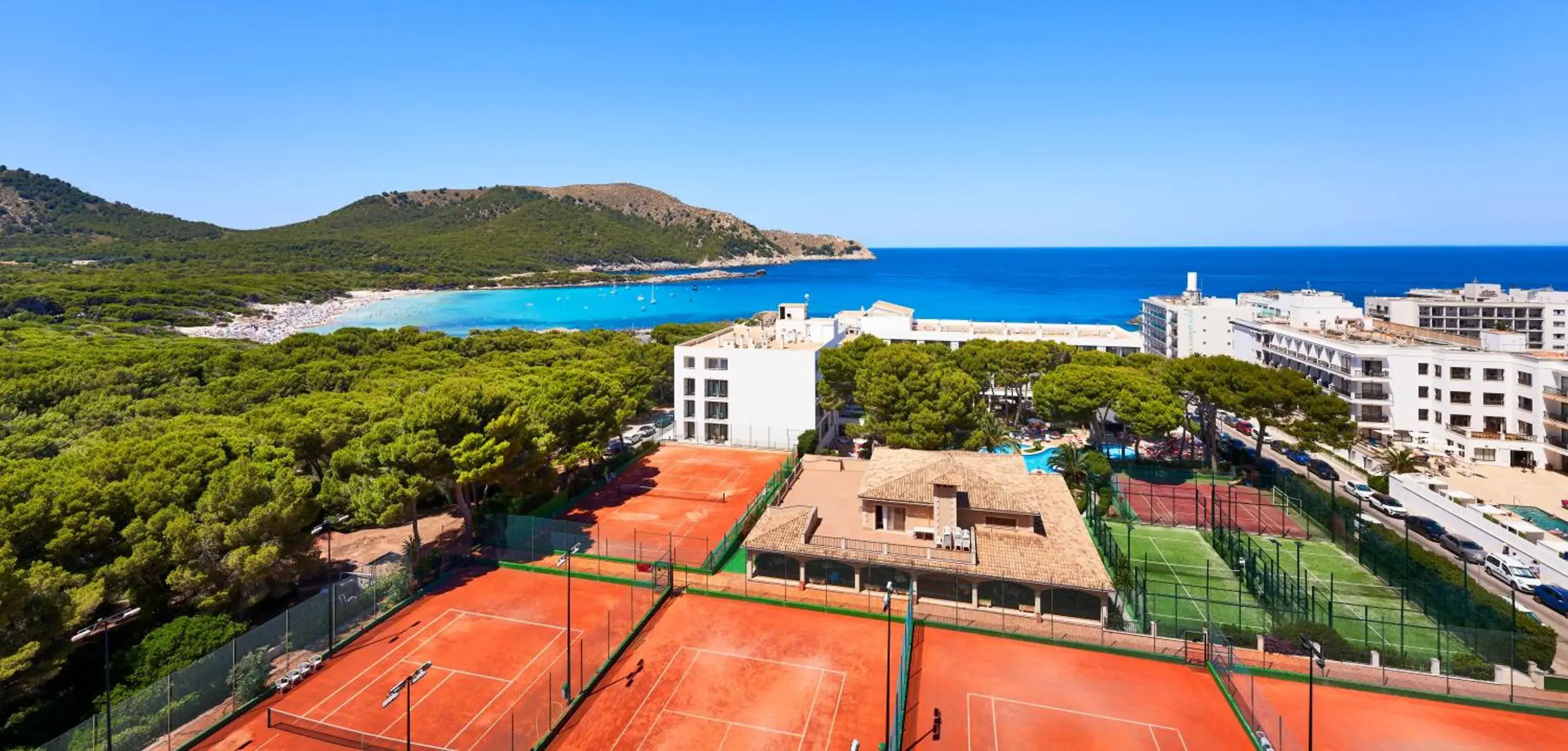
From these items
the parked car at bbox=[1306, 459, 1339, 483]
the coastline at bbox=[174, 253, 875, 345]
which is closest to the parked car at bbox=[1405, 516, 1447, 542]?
the parked car at bbox=[1306, 459, 1339, 483]

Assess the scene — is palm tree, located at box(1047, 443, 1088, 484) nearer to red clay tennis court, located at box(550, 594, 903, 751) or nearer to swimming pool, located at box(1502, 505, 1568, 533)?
red clay tennis court, located at box(550, 594, 903, 751)

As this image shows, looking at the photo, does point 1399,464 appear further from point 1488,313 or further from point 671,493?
point 1488,313

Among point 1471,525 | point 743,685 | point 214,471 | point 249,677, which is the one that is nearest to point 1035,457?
point 1471,525

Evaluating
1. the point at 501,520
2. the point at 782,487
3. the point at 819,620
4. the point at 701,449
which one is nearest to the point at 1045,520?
the point at 819,620

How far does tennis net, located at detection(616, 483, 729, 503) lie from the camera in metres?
36.7

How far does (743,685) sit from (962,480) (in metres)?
11.7

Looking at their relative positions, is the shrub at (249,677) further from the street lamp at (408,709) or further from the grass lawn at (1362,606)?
the grass lawn at (1362,606)

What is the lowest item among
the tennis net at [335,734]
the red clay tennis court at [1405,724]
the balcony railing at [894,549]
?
the red clay tennis court at [1405,724]

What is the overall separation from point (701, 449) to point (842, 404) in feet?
32.1

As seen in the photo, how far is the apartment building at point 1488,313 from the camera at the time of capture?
6544 cm

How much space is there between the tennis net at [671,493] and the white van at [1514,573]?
31.0 meters

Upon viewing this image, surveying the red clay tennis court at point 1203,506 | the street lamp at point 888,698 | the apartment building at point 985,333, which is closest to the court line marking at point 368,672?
the street lamp at point 888,698

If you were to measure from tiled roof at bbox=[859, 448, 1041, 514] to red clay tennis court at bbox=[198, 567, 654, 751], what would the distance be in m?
A: 9.82

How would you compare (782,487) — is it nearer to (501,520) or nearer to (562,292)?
(501,520)
